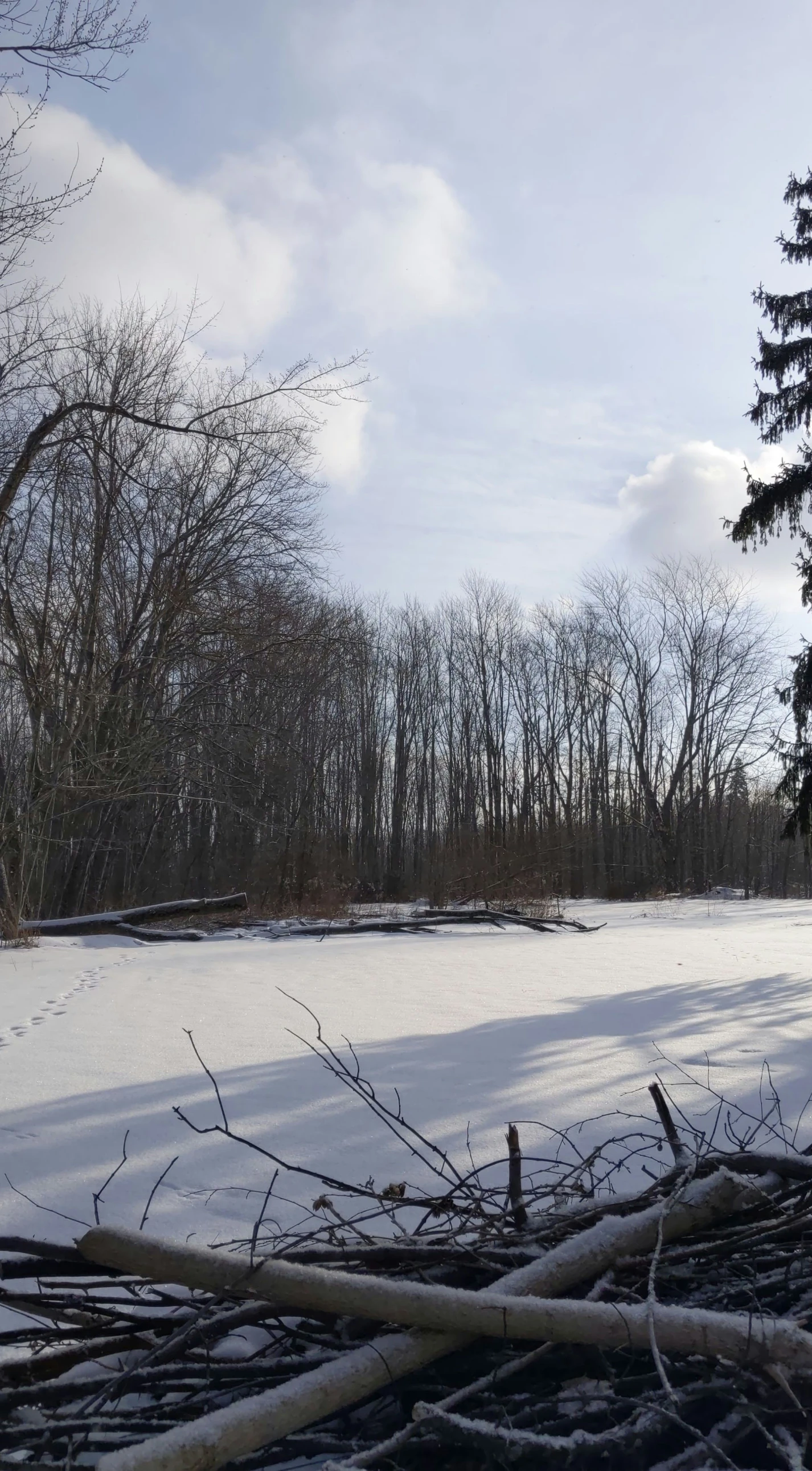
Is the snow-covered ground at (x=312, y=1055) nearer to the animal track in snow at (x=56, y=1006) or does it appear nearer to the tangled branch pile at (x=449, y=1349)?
the animal track in snow at (x=56, y=1006)

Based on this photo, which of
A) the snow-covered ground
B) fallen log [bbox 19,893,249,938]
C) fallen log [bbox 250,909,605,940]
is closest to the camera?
the snow-covered ground

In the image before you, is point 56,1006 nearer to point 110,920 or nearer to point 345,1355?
point 345,1355

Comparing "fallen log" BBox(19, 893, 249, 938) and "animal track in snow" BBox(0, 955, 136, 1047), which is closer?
"animal track in snow" BBox(0, 955, 136, 1047)

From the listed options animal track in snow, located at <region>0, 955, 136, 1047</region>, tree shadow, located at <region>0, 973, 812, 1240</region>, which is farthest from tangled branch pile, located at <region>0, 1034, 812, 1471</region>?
animal track in snow, located at <region>0, 955, 136, 1047</region>

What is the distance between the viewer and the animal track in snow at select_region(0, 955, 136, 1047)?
197 inches

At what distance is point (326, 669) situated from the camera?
77.6 ft

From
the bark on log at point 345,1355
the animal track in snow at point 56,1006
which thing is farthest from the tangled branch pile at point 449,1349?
the animal track in snow at point 56,1006

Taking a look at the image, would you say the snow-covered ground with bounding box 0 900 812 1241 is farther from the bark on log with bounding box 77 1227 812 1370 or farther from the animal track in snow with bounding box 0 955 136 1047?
the bark on log with bounding box 77 1227 812 1370

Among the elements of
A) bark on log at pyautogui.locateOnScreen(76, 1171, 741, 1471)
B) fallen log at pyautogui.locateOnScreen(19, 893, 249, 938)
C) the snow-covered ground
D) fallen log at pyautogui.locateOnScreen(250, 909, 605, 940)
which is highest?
bark on log at pyautogui.locateOnScreen(76, 1171, 741, 1471)

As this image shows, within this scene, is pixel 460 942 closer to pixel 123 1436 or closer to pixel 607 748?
pixel 123 1436

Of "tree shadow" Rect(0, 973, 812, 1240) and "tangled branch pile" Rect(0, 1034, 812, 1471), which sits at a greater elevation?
"tangled branch pile" Rect(0, 1034, 812, 1471)

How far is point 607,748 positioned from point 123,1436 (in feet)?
125

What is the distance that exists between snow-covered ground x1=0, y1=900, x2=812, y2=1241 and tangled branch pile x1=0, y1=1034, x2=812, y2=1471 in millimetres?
880

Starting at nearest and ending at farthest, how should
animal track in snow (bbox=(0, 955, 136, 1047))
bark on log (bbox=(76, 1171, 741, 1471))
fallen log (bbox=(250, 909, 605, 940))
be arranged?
bark on log (bbox=(76, 1171, 741, 1471))
animal track in snow (bbox=(0, 955, 136, 1047))
fallen log (bbox=(250, 909, 605, 940))
